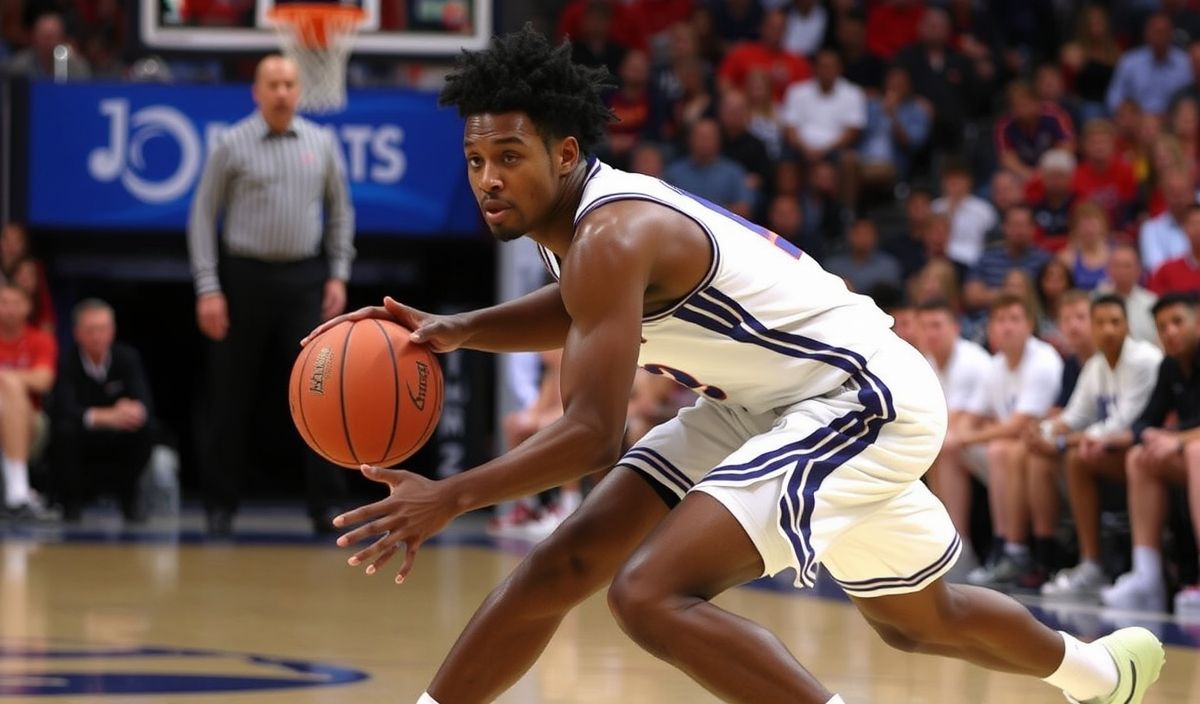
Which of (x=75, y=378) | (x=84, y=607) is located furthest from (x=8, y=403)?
(x=84, y=607)

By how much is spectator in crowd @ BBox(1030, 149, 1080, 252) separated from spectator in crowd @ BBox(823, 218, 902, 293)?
2.81 feet

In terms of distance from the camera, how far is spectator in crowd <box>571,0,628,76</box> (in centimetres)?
1263

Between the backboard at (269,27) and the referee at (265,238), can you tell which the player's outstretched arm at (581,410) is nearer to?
the referee at (265,238)

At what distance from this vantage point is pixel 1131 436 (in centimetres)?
715

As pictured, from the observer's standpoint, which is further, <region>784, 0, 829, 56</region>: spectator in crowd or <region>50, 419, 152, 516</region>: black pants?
<region>784, 0, 829, 56</region>: spectator in crowd

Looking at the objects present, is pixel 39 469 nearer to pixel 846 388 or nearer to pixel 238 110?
pixel 238 110

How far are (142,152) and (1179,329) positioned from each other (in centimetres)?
644

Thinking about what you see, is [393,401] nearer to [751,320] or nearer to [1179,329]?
[751,320]

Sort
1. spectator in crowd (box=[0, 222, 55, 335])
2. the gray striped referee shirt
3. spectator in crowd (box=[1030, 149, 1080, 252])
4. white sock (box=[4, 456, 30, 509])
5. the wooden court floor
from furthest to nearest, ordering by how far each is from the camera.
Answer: spectator in crowd (box=[1030, 149, 1080, 252]), spectator in crowd (box=[0, 222, 55, 335]), white sock (box=[4, 456, 30, 509]), the gray striped referee shirt, the wooden court floor

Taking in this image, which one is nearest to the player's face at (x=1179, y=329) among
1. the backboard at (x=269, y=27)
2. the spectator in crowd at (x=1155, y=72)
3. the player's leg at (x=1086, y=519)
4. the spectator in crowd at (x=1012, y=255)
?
the player's leg at (x=1086, y=519)

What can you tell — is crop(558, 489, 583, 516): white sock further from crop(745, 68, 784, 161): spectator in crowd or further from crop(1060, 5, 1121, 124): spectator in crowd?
crop(1060, 5, 1121, 124): spectator in crowd

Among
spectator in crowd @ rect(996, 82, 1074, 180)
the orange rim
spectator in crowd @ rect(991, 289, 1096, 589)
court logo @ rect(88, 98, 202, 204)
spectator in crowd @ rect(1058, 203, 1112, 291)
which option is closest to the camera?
spectator in crowd @ rect(991, 289, 1096, 589)

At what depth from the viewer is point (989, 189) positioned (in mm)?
12062

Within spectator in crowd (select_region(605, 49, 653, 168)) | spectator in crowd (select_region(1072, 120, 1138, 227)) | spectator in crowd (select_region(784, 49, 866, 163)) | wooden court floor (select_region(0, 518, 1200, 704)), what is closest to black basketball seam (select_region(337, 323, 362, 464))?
wooden court floor (select_region(0, 518, 1200, 704))
